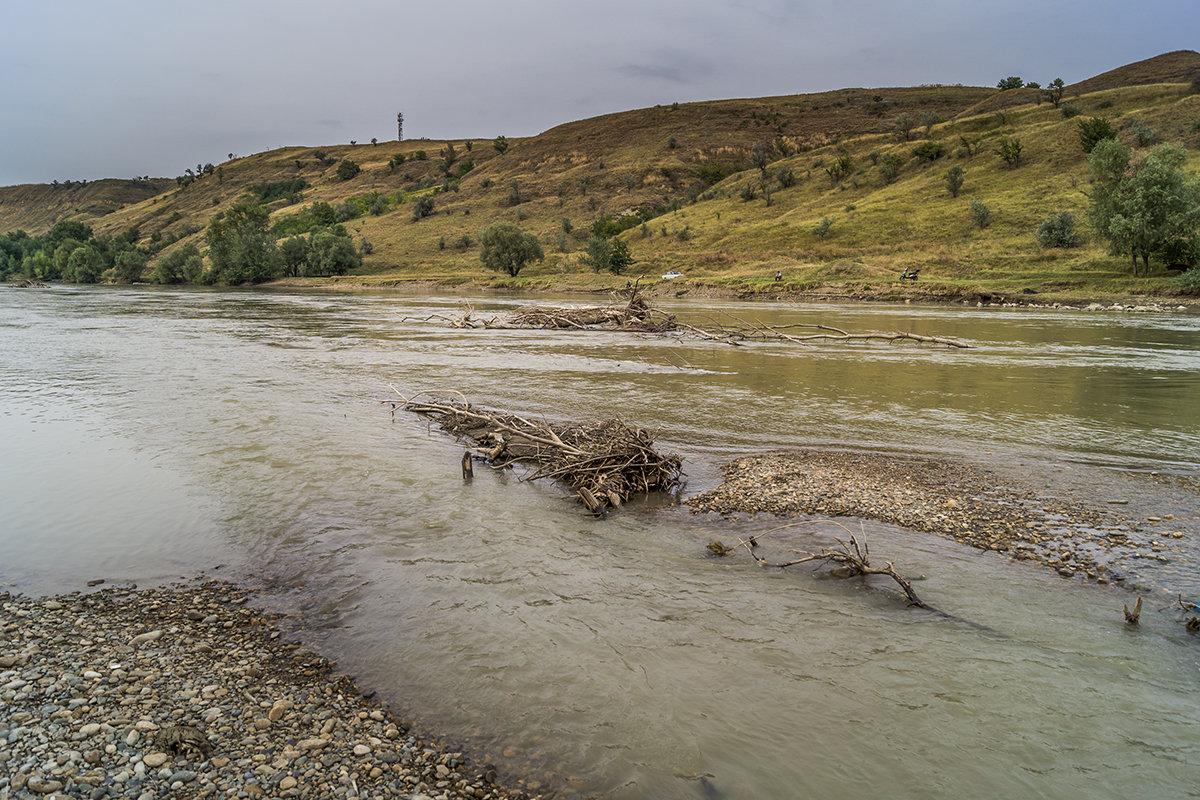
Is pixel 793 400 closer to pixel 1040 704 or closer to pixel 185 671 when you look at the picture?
pixel 1040 704

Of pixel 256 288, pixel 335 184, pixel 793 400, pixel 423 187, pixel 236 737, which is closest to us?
pixel 236 737

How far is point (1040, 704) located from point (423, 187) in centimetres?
16345

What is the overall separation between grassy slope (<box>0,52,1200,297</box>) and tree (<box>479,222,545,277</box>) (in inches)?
111

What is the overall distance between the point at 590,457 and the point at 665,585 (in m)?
3.26

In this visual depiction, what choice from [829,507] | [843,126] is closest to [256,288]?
[829,507]

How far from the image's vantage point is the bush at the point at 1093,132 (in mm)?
65312

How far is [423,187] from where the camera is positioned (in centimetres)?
15350

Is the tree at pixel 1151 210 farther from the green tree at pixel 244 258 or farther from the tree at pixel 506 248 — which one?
the green tree at pixel 244 258

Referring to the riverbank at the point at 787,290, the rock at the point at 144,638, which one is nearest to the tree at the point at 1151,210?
the riverbank at the point at 787,290

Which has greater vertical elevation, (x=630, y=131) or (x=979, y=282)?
(x=630, y=131)

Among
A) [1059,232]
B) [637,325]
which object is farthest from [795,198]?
[637,325]

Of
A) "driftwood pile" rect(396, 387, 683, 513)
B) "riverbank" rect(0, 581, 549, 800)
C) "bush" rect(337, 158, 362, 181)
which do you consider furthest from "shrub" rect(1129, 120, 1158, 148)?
"bush" rect(337, 158, 362, 181)

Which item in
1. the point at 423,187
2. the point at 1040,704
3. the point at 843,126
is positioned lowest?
the point at 1040,704

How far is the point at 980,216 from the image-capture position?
60.2 metres
